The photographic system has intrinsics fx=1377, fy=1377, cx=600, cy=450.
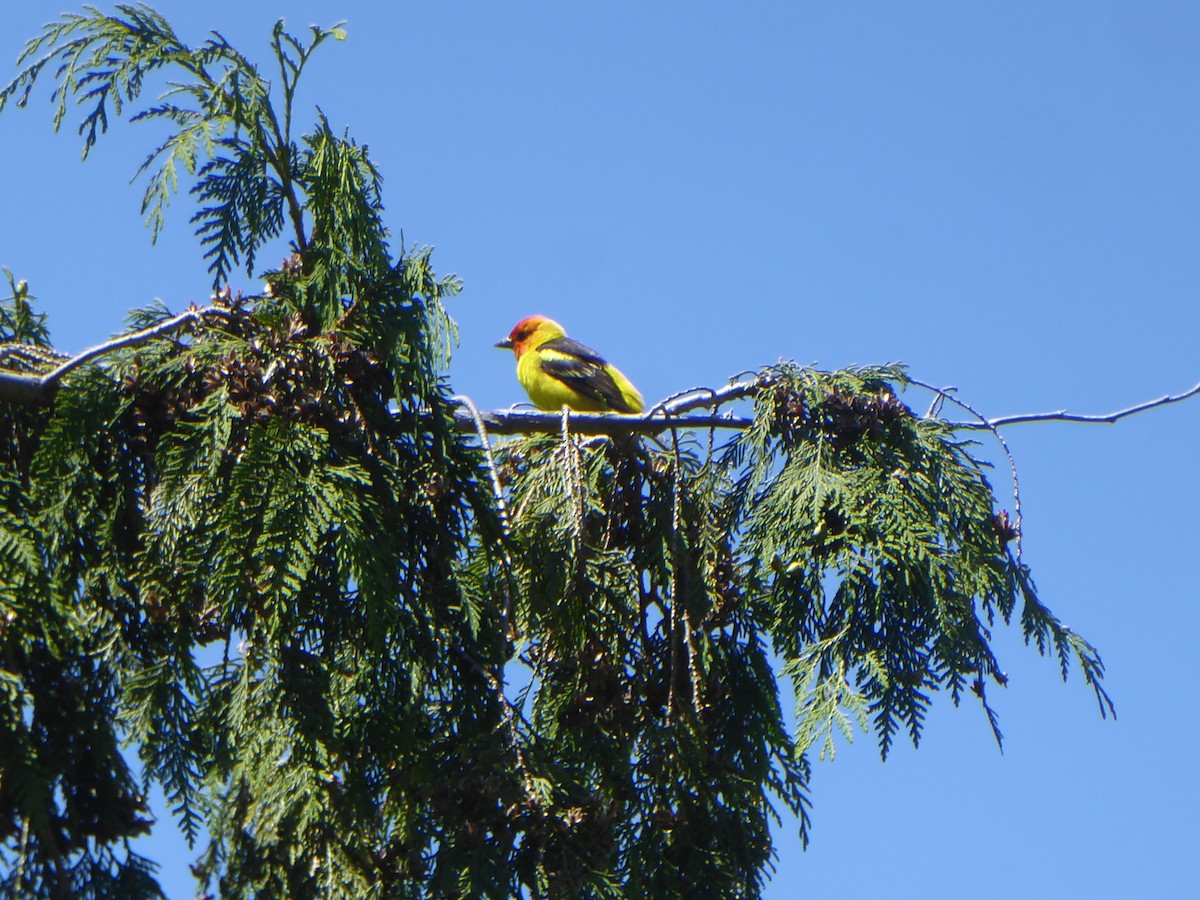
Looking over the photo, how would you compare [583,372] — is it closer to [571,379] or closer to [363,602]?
[571,379]

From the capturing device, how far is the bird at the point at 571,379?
22.4 ft

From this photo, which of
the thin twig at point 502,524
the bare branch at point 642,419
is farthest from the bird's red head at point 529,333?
the thin twig at point 502,524

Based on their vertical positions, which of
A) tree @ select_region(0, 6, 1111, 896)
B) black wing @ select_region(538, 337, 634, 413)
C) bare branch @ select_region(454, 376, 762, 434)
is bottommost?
tree @ select_region(0, 6, 1111, 896)

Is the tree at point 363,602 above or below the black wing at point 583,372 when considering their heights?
below

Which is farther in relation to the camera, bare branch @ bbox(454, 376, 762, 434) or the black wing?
the black wing

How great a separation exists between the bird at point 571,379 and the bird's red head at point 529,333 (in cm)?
5

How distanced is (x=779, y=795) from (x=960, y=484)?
875 millimetres

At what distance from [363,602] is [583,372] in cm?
449

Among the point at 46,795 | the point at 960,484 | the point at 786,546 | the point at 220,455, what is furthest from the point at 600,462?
the point at 46,795

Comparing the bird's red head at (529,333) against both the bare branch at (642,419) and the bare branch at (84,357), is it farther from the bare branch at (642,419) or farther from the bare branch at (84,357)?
the bare branch at (84,357)

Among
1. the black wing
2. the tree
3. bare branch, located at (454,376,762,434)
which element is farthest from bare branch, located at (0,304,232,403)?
the black wing

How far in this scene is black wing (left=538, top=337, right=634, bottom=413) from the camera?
6.79 meters

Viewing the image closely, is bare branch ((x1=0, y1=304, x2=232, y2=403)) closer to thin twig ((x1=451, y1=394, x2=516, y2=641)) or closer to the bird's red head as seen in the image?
thin twig ((x1=451, y1=394, x2=516, y2=641))

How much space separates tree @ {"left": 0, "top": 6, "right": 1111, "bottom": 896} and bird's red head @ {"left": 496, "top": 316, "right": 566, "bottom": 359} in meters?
4.62
